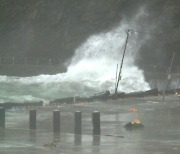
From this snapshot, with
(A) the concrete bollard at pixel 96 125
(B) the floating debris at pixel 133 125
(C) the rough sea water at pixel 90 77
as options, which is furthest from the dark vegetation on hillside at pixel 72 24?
(A) the concrete bollard at pixel 96 125

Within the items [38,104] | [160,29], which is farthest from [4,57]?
[38,104]

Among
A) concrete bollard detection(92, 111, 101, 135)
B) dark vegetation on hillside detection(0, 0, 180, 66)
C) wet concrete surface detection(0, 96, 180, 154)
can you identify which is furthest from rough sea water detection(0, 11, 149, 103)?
concrete bollard detection(92, 111, 101, 135)

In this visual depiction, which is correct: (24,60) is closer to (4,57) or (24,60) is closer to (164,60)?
(4,57)

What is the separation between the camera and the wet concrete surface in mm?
12609

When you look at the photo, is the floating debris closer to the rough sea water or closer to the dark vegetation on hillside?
the rough sea water

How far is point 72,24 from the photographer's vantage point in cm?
6159

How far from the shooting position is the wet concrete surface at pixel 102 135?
496 inches

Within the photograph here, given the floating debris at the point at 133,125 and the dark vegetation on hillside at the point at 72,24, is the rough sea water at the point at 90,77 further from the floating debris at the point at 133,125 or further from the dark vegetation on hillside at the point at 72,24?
the floating debris at the point at 133,125

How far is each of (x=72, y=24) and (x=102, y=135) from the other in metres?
46.4

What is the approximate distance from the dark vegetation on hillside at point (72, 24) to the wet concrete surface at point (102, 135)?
30.1m

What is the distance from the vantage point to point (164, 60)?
52.1m

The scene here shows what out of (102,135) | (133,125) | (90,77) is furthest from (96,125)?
(90,77)

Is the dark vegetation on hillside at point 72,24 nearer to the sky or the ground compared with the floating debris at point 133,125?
nearer to the sky

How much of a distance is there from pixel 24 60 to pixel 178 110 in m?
37.5
